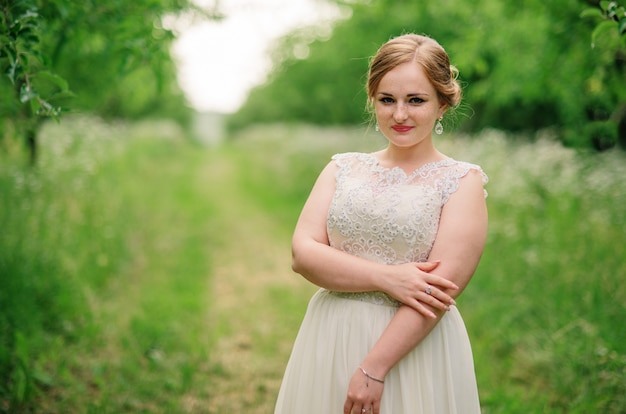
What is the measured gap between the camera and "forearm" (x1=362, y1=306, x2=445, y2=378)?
6.35 feet

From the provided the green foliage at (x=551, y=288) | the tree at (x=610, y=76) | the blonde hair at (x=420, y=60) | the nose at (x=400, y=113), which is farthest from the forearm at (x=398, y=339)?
the tree at (x=610, y=76)

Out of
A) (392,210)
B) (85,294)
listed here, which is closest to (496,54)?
(85,294)

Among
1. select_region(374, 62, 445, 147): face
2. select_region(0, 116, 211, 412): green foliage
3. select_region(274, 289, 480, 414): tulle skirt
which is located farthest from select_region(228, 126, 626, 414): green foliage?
select_region(0, 116, 211, 412): green foliage

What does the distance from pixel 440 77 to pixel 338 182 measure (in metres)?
0.58

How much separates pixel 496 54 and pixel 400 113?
342 inches

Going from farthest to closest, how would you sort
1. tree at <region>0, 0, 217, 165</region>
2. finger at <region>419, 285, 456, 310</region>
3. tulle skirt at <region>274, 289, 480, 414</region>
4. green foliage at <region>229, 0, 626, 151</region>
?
green foliage at <region>229, 0, 626, 151</region> → tree at <region>0, 0, 217, 165</region> → tulle skirt at <region>274, 289, 480, 414</region> → finger at <region>419, 285, 456, 310</region>

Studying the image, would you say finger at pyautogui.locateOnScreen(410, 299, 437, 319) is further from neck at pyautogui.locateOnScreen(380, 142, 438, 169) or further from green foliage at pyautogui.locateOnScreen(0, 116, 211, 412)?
green foliage at pyautogui.locateOnScreen(0, 116, 211, 412)

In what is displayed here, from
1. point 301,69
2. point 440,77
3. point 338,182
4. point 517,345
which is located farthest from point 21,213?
point 301,69

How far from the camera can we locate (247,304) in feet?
20.3

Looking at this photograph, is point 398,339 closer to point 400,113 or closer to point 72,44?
point 400,113

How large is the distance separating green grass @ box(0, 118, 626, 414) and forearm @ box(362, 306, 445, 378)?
221 centimetres

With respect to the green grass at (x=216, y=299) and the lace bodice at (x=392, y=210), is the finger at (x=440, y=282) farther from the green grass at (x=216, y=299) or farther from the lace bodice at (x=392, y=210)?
the green grass at (x=216, y=299)

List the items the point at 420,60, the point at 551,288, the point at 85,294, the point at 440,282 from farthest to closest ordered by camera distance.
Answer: the point at 85,294 → the point at 551,288 → the point at 420,60 → the point at 440,282

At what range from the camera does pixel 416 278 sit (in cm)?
191
